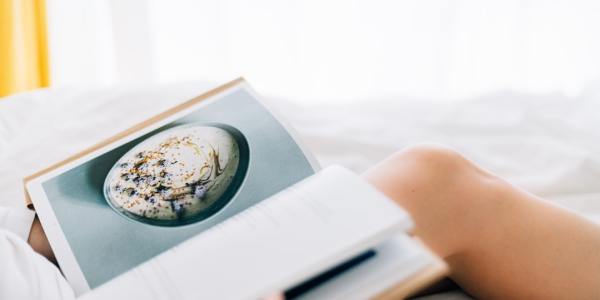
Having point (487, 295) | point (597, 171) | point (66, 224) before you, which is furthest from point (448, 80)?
point (66, 224)

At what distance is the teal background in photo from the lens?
0.55m

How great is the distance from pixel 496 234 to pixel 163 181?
33cm

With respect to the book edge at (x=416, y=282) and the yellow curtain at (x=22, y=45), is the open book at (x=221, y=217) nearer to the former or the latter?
the book edge at (x=416, y=282)

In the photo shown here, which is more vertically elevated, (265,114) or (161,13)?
(161,13)

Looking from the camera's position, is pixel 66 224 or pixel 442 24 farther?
pixel 442 24

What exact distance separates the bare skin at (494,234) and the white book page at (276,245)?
0.15 meters

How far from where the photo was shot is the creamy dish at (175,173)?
587 mm

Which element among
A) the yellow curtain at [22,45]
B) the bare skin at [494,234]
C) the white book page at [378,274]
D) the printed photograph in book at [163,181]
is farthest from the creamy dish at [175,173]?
the yellow curtain at [22,45]

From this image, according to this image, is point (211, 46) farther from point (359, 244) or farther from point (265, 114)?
point (359, 244)

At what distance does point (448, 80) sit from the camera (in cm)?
171

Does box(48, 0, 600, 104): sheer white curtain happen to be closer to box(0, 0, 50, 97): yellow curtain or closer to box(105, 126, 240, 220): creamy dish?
box(0, 0, 50, 97): yellow curtain

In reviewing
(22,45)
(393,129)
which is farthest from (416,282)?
(22,45)

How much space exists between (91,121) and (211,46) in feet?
2.33

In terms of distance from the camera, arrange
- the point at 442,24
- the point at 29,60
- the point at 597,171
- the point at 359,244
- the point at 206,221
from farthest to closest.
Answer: the point at 442,24 → the point at 29,60 → the point at 597,171 → the point at 206,221 → the point at 359,244
